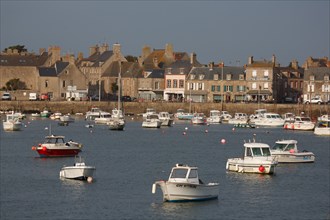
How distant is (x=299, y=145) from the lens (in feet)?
243

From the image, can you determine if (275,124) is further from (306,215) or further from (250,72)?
(306,215)

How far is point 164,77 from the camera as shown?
12794cm

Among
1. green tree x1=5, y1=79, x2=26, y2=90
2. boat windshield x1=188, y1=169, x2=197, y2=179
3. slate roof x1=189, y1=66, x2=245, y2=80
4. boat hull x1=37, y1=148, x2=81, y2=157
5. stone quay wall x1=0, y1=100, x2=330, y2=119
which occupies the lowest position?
boat hull x1=37, y1=148, x2=81, y2=157

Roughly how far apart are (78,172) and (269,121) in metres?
57.1

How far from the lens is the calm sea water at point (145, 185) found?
39.1 meters

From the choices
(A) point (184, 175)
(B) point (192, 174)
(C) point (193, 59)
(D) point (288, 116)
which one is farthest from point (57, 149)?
(C) point (193, 59)

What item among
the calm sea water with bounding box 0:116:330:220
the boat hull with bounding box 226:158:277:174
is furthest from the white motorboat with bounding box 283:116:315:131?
the boat hull with bounding box 226:158:277:174

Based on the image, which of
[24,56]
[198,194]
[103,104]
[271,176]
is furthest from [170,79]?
[198,194]

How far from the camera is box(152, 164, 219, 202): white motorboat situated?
39125 millimetres

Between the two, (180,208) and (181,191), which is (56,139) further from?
(180,208)

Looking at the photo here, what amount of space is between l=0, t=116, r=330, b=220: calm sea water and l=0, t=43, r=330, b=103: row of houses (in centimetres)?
4452

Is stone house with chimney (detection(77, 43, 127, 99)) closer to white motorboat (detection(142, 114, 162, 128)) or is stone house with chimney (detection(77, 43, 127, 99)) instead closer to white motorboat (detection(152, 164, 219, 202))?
white motorboat (detection(142, 114, 162, 128))

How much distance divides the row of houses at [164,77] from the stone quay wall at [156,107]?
3873mm

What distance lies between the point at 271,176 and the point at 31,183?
12.4 metres
